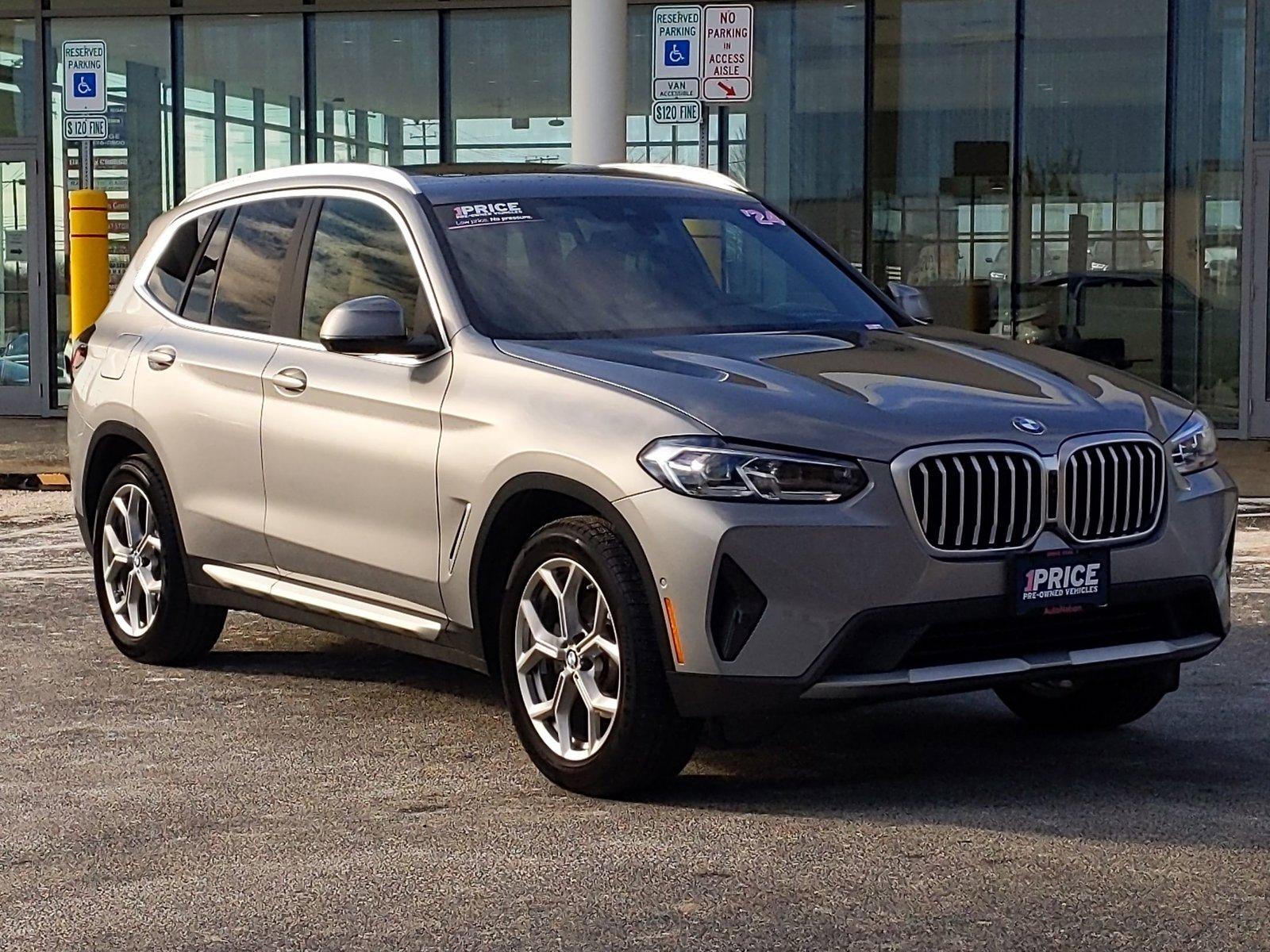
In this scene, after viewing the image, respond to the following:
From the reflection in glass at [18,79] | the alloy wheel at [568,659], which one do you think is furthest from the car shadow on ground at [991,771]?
the reflection in glass at [18,79]

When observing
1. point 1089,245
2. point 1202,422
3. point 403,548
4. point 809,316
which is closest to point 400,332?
point 403,548

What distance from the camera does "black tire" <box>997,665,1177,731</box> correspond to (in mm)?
6367

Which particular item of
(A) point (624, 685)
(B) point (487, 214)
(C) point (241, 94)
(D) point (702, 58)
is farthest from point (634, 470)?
(C) point (241, 94)

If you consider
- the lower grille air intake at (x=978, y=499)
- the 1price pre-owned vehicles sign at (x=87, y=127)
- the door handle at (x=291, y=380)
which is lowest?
the lower grille air intake at (x=978, y=499)

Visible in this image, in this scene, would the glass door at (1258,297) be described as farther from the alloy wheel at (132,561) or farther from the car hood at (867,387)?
the alloy wheel at (132,561)

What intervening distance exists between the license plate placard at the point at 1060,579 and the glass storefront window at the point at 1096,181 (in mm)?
13258

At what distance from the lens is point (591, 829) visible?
17.5 feet

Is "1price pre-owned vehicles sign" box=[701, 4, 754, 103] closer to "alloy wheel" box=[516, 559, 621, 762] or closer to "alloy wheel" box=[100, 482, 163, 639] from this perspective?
"alloy wheel" box=[100, 482, 163, 639]

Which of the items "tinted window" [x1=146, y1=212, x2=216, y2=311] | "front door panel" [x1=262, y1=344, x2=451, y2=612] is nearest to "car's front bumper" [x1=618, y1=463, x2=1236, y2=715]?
"front door panel" [x1=262, y1=344, x2=451, y2=612]

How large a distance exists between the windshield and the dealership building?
1026 cm

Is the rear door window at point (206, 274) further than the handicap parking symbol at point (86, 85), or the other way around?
the handicap parking symbol at point (86, 85)

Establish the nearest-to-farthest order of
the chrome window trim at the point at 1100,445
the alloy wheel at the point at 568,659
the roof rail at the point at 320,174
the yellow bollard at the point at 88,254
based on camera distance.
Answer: the chrome window trim at the point at 1100,445 → the alloy wheel at the point at 568,659 → the roof rail at the point at 320,174 → the yellow bollard at the point at 88,254

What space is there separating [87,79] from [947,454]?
11330 millimetres

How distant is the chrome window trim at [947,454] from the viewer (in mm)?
5262
